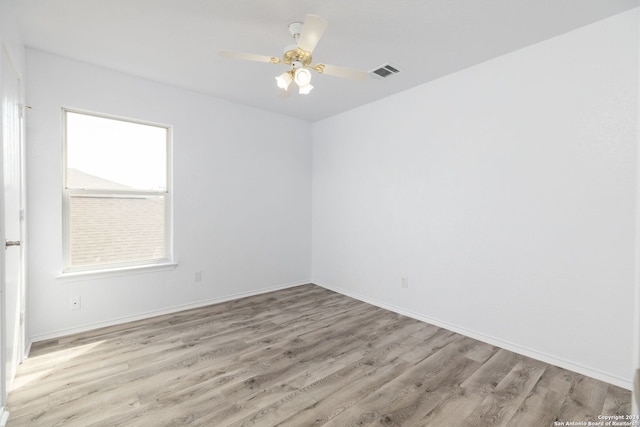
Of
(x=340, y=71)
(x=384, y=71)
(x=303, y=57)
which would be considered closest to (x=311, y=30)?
(x=303, y=57)

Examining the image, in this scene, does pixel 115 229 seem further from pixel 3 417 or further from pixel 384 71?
pixel 384 71

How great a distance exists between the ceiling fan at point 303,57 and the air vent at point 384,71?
867 mm

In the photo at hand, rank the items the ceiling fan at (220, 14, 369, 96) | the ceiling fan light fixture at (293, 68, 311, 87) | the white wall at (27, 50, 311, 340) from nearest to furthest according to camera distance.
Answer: the ceiling fan at (220, 14, 369, 96) → the ceiling fan light fixture at (293, 68, 311, 87) → the white wall at (27, 50, 311, 340)

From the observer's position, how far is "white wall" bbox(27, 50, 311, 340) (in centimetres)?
274

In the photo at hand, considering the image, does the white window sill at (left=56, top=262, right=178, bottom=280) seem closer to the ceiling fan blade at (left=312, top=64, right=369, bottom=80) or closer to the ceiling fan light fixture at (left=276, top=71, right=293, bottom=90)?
the ceiling fan light fixture at (left=276, top=71, right=293, bottom=90)

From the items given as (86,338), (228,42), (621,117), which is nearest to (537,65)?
(621,117)

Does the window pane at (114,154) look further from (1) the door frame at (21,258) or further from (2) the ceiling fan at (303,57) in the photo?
(2) the ceiling fan at (303,57)

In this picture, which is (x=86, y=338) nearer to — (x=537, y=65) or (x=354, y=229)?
(x=354, y=229)

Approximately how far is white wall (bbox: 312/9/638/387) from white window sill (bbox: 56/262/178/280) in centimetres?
249

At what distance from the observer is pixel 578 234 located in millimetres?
2311

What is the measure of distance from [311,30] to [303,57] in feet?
0.82

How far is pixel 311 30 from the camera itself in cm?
178

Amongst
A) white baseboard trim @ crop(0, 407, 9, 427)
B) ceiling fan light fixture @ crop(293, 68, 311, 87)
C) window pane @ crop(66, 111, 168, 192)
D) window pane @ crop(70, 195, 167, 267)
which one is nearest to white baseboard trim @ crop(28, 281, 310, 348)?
window pane @ crop(70, 195, 167, 267)

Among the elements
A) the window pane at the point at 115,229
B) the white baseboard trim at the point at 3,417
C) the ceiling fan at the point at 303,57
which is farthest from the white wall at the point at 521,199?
the white baseboard trim at the point at 3,417
